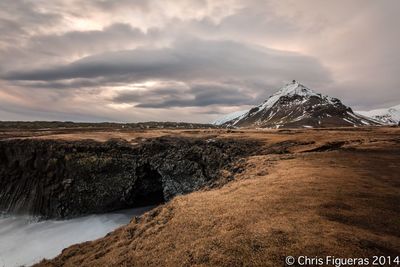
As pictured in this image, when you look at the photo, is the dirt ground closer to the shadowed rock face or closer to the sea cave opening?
the shadowed rock face

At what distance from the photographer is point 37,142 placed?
233ft

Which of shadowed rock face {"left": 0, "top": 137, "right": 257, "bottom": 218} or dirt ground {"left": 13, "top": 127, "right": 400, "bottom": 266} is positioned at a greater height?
dirt ground {"left": 13, "top": 127, "right": 400, "bottom": 266}

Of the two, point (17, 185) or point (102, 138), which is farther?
point (102, 138)

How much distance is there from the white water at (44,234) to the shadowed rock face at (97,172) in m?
3.16

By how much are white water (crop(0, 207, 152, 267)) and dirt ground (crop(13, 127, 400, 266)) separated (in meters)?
21.9

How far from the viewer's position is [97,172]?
66688 millimetres

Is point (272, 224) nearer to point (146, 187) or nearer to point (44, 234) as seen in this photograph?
point (44, 234)

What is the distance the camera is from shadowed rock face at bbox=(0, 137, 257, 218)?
63906 millimetres

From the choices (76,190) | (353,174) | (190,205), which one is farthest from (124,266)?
(76,190)

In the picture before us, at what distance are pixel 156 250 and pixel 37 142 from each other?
6105cm

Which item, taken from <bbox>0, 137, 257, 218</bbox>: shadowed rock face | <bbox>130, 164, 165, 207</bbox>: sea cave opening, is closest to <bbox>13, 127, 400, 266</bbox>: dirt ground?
<bbox>0, 137, 257, 218</bbox>: shadowed rock face

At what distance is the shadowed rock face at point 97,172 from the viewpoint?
63.9 metres

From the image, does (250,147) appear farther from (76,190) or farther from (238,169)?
(76,190)

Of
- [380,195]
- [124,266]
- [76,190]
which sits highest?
[380,195]
